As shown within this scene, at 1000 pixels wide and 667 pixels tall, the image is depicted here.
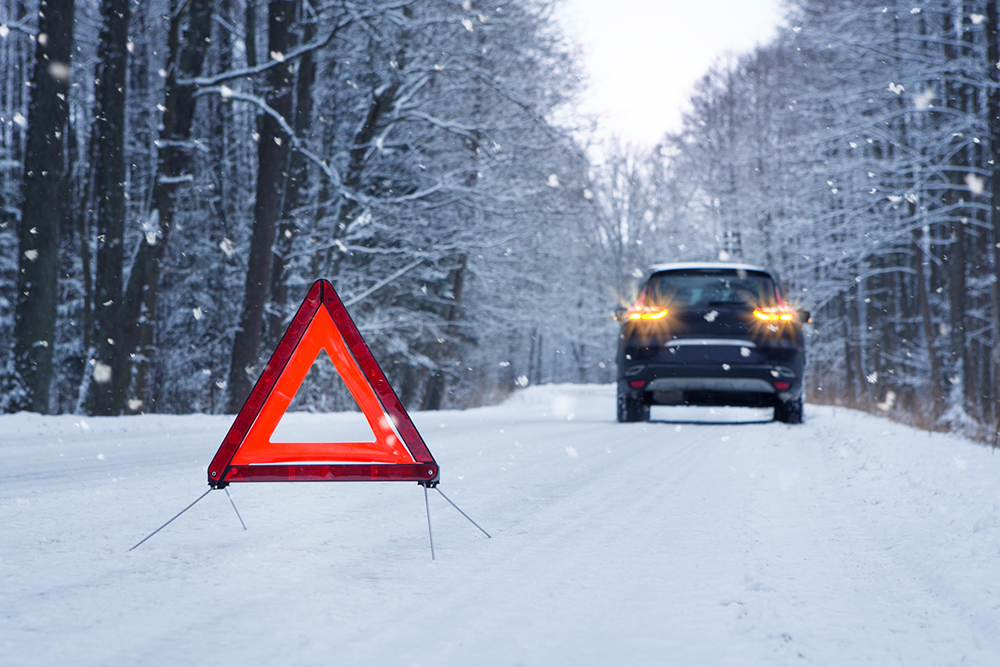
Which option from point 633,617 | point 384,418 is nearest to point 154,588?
point 384,418

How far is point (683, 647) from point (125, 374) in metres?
14.0

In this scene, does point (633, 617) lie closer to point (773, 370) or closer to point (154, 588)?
point (154, 588)

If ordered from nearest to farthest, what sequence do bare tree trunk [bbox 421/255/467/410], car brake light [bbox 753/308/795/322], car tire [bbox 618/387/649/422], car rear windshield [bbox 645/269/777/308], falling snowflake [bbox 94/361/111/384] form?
car brake light [bbox 753/308/795/322], car rear windshield [bbox 645/269/777/308], car tire [bbox 618/387/649/422], falling snowflake [bbox 94/361/111/384], bare tree trunk [bbox 421/255/467/410]

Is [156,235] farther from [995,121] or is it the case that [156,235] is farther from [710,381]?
[995,121]

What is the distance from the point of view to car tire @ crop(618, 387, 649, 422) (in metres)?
12.4

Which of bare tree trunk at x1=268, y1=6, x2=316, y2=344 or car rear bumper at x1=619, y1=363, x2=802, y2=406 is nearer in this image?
car rear bumper at x1=619, y1=363, x2=802, y2=406

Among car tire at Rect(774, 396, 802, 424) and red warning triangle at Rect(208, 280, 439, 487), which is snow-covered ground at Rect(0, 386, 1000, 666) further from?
car tire at Rect(774, 396, 802, 424)

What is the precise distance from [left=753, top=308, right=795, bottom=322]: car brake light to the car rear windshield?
0.33 feet

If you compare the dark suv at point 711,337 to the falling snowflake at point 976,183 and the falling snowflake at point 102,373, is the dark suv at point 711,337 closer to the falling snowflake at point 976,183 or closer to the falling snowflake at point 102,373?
the falling snowflake at point 976,183

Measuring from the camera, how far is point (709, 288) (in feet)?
37.3

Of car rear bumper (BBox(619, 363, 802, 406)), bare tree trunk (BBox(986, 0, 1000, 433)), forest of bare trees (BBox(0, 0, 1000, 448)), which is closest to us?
car rear bumper (BBox(619, 363, 802, 406))

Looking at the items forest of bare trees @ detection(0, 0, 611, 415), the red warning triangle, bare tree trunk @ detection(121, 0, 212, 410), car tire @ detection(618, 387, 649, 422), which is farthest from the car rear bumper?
bare tree trunk @ detection(121, 0, 212, 410)

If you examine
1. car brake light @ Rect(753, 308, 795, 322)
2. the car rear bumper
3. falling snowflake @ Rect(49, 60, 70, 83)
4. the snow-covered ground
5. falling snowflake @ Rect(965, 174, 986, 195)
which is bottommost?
the snow-covered ground

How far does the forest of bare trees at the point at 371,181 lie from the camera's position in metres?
15.2
